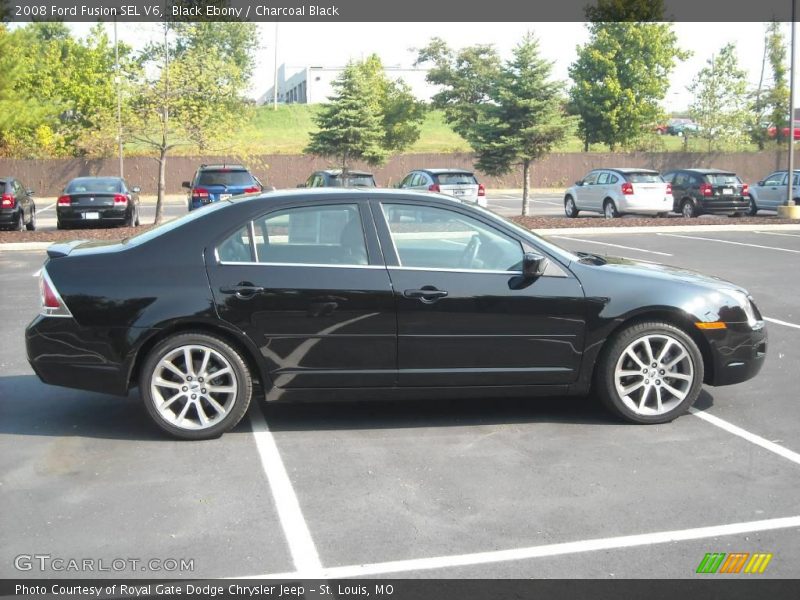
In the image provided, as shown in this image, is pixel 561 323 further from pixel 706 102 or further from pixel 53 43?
pixel 53 43

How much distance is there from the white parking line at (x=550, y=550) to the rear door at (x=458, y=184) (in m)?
20.0

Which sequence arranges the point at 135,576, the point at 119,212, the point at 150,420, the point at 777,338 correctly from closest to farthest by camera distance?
the point at 135,576
the point at 150,420
the point at 777,338
the point at 119,212

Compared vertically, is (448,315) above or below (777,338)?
above

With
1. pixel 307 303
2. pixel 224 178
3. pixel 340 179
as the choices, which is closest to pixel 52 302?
pixel 307 303

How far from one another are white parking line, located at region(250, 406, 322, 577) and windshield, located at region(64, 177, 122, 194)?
1747 centimetres

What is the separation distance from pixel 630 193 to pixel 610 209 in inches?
34.0

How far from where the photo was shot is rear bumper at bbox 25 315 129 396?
5766 mm

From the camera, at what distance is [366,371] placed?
5.88 metres

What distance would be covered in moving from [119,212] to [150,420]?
650 inches

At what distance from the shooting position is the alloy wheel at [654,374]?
6098mm

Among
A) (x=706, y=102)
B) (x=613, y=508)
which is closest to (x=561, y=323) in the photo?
(x=613, y=508)

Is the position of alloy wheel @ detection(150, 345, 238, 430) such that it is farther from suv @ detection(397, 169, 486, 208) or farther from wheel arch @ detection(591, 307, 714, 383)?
suv @ detection(397, 169, 486, 208)

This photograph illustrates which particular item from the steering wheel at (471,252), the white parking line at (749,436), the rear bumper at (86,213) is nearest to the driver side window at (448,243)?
the steering wheel at (471,252)

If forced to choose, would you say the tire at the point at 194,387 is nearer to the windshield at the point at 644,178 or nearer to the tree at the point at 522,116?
the tree at the point at 522,116
